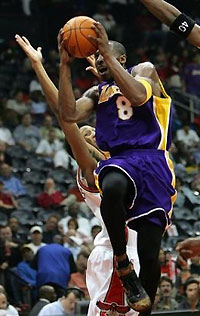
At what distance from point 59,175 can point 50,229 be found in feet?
8.53

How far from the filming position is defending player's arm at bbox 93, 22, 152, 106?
5523mm

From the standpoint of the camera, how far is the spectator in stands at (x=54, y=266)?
495 inches

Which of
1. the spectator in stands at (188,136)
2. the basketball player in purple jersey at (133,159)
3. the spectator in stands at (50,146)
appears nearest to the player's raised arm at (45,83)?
the basketball player in purple jersey at (133,159)

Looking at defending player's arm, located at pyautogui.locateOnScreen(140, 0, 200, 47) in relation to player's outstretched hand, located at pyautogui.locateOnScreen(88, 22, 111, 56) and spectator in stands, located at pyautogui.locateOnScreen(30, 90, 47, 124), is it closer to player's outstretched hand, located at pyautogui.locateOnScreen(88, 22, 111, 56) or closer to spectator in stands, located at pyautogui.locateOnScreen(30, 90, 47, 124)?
player's outstretched hand, located at pyautogui.locateOnScreen(88, 22, 111, 56)

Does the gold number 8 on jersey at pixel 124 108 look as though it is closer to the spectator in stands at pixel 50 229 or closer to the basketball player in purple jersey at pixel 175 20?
the basketball player in purple jersey at pixel 175 20

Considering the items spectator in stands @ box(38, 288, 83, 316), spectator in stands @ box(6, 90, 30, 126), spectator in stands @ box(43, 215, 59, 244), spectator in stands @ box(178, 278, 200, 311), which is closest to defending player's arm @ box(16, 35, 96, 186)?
spectator in stands @ box(38, 288, 83, 316)

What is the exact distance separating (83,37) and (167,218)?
1224 mm

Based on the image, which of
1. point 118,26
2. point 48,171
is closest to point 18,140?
point 48,171

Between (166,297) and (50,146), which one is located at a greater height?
(166,297)

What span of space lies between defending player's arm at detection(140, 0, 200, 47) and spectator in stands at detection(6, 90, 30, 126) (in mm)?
12321

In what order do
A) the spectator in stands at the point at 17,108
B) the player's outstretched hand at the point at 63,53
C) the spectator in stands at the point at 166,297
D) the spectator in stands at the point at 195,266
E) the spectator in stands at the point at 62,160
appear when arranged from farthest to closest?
the spectator in stands at the point at 17,108
the spectator in stands at the point at 62,160
the spectator in stands at the point at 195,266
the spectator in stands at the point at 166,297
the player's outstretched hand at the point at 63,53

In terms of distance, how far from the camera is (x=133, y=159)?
5613mm

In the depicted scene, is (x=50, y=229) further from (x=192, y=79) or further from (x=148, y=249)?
(x=148, y=249)

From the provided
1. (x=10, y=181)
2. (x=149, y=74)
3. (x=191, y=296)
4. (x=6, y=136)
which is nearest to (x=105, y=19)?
(x=6, y=136)
